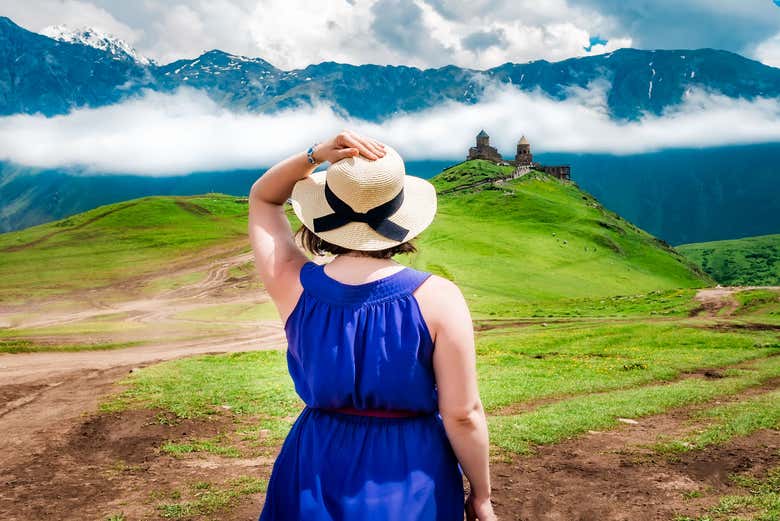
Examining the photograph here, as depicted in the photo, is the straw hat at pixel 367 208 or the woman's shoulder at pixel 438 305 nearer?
the woman's shoulder at pixel 438 305

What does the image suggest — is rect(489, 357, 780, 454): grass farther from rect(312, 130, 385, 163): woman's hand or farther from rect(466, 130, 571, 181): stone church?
rect(466, 130, 571, 181): stone church

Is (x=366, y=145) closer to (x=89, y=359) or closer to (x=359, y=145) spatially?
(x=359, y=145)

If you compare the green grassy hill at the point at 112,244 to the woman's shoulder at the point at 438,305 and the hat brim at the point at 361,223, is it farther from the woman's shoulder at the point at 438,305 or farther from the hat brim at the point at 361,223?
the woman's shoulder at the point at 438,305

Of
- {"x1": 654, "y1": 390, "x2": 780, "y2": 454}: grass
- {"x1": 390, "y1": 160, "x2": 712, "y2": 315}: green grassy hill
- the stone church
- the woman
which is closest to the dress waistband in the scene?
the woman

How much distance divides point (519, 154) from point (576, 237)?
262 feet

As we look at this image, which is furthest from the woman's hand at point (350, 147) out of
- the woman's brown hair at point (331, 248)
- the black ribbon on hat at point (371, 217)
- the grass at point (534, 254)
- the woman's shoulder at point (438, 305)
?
the grass at point (534, 254)

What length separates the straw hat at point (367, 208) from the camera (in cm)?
373

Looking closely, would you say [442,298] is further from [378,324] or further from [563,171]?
[563,171]

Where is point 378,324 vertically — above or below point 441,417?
above

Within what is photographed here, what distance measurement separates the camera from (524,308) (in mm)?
49781

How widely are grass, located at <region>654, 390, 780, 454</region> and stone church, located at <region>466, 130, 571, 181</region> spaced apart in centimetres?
14330

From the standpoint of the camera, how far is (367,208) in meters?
3.79

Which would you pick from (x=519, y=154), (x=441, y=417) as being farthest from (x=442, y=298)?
(x=519, y=154)

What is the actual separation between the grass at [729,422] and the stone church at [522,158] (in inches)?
5642
